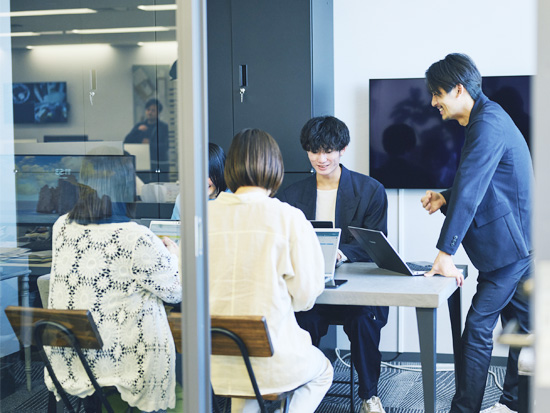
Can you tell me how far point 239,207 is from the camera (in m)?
2.53

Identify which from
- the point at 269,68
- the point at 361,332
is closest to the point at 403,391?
the point at 361,332

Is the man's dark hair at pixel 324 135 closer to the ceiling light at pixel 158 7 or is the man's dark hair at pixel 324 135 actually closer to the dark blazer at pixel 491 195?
the dark blazer at pixel 491 195

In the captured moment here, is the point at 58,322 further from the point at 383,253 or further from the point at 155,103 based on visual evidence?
the point at 383,253

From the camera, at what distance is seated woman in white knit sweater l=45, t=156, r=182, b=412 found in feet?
7.52

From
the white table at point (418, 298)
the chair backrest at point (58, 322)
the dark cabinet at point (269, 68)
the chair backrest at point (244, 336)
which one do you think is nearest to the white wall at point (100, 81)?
the chair backrest at point (58, 322)

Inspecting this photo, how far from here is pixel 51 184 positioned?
239 cm

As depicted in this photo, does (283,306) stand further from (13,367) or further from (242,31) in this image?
(242,31)

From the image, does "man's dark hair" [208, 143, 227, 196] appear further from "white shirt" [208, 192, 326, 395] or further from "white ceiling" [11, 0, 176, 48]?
"white ceiling" [11, 0, 176, 48]

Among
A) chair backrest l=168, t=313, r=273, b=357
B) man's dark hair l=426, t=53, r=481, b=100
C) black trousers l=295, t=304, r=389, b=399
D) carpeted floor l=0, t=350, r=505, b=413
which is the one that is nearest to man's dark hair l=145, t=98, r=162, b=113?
chair backrest l=168, t=313, r=273, b=357

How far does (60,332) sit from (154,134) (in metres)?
0.77

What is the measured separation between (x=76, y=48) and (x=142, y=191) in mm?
542

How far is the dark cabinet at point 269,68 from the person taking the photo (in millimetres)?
4293

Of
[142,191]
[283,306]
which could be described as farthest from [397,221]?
[142,191]

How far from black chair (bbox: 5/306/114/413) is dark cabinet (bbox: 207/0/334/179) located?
2261 mm
